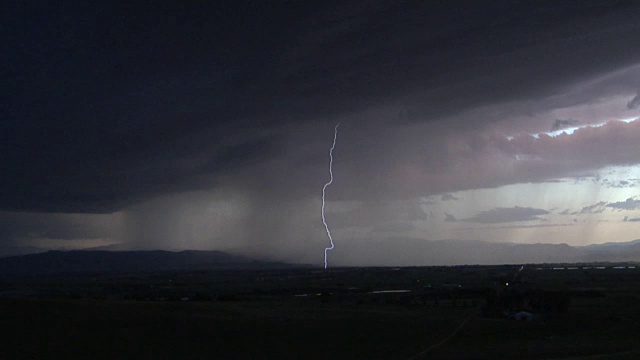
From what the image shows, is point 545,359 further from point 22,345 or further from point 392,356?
point 22,345

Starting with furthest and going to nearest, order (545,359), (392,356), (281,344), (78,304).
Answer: (78,304) → (281,344) → (392,356) → (545,359)

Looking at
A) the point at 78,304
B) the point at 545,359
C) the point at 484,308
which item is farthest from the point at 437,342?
the point at 78,304

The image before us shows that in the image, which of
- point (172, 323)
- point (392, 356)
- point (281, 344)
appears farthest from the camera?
point (172, 323)

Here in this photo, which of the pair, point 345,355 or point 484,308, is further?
point 484,308

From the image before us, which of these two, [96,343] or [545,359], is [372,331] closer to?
[545,359]

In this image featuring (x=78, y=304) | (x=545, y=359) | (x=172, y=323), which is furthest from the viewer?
(x=78, y=304)

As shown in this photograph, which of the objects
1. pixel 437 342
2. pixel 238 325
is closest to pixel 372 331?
pixel 437 342

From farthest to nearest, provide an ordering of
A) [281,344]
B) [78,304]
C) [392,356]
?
[78,304] < [281,344] < [392,356]

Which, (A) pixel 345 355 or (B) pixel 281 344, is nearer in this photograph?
(A) pixel 345 355

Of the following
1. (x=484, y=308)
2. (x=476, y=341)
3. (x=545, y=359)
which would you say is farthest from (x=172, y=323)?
(x=484, y=308)
